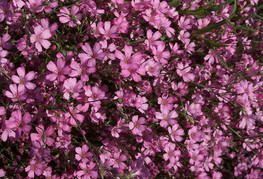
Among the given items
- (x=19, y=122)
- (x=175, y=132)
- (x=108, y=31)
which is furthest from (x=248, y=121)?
(x=19, y=122)

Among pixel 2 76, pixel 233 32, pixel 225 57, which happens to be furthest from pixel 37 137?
pixel 233 32

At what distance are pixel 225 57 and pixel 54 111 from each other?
2.07 metres

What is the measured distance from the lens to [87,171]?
2.28 metres

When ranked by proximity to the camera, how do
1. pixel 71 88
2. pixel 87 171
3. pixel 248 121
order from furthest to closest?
pixel 248 121 < pixel 87 171 < pixel 71 88

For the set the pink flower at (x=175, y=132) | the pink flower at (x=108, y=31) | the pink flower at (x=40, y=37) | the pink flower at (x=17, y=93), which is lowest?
the pink flower at (x=175, y=132)

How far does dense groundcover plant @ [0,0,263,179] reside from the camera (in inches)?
85.3

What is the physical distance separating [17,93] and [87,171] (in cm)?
88

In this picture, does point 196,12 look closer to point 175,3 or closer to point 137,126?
point 175,3

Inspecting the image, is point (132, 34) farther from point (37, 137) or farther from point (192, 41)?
point (37, 137)

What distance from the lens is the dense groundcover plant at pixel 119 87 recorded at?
7.11ft

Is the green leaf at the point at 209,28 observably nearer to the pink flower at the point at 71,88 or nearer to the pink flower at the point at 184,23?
the pink flower at the point at 184,23

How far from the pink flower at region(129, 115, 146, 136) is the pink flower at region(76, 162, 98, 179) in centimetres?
46

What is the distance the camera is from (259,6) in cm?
334

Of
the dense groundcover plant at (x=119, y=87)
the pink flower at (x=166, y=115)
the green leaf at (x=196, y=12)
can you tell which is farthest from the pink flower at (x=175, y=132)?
the green leaf at (x=196, y=12)
